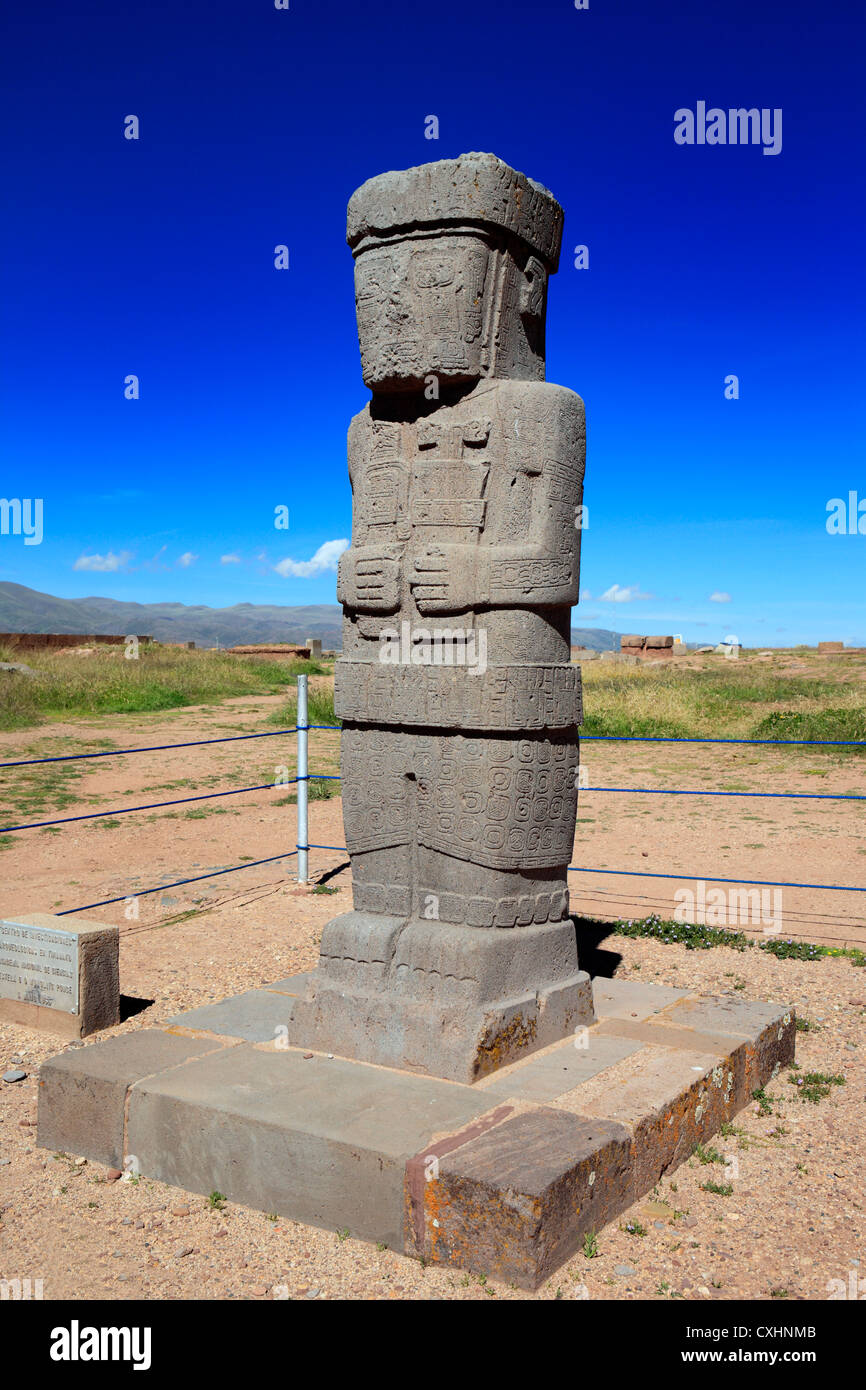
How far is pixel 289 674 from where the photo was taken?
85.4 ft

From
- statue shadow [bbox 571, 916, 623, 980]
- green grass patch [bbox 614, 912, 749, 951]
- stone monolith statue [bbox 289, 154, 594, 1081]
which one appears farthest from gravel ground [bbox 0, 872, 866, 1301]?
green grass patch [bbox 614, 912, 749, 951]

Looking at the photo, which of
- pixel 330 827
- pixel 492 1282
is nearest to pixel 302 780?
pixel 330 827

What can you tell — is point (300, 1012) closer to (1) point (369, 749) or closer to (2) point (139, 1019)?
(1) point (369, 749)

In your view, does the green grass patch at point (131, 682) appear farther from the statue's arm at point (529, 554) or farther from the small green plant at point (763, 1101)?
the small green plant at point (763, 1101)

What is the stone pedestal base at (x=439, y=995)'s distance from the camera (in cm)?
413

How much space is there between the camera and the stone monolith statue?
4246mm

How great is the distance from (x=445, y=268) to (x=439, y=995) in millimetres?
2927

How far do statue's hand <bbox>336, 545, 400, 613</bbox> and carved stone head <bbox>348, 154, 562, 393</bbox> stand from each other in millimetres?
707

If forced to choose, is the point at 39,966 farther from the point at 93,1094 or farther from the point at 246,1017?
the point at 93,1094

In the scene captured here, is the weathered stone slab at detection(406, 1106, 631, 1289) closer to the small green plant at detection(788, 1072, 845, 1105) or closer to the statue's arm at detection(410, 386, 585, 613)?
the small green plant at detection(788, 1072, 845, 1105)

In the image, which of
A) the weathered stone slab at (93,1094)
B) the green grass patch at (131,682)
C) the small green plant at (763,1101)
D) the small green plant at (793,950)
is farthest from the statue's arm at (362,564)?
the green grass patch at (131,682)

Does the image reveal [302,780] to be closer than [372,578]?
No

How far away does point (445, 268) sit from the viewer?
425cm

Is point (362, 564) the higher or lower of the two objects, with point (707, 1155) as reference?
higher
